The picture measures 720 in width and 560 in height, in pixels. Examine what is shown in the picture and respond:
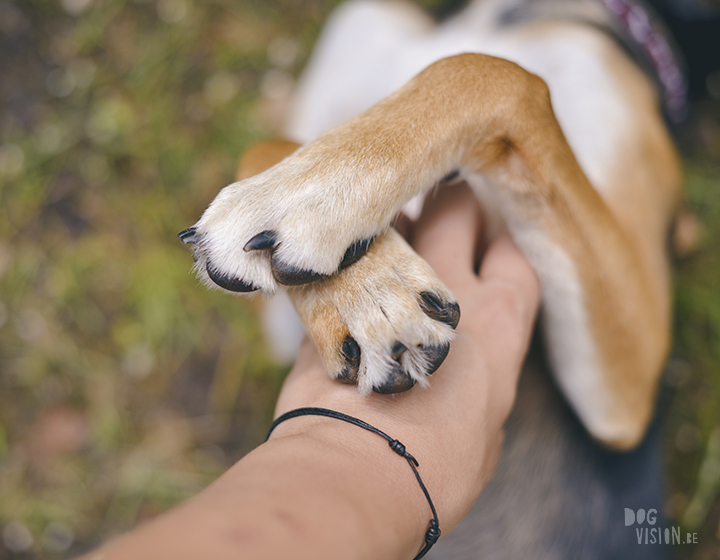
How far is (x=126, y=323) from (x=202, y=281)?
81.4 inches

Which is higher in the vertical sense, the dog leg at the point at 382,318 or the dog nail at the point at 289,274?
the dog nail at the point at 289,274

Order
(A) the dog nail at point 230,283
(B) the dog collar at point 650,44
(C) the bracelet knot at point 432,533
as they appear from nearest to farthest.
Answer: (C) the bracelet knot at point 432,533, (A) the dog nail at point 230,283, (B) the dog collar at point 650,44

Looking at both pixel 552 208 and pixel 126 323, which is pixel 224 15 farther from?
pixel 552 208

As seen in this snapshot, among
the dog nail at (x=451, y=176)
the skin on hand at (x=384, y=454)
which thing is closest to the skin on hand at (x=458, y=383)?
the skin on hand at (x=384, y=454)

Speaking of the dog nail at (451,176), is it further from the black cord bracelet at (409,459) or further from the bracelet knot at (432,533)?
the bracelet knot at (432,533)

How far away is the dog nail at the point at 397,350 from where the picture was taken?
1070mm

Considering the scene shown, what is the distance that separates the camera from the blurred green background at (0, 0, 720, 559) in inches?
110

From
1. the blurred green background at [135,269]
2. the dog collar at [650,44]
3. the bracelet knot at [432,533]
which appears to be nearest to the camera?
the bracelet knot at [432,533]

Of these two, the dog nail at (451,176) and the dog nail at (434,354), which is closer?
the dog nail at (434,354)

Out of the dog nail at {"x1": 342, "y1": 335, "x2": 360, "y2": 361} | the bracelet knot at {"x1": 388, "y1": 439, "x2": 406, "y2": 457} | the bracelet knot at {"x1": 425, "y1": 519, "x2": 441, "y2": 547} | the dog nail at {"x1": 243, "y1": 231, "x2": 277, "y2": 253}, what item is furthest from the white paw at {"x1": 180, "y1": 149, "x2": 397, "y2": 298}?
the bracelet knot at {"x1": 425, "y1": 519, "x2": 441, "y2": 547}

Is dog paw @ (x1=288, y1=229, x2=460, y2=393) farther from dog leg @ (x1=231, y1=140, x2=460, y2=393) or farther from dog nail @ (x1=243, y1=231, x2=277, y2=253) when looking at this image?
dog nail @ (x1=243, y1=231, x2=277, y2=253)

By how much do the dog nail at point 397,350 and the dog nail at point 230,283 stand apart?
365mm

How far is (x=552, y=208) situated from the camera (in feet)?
4.63

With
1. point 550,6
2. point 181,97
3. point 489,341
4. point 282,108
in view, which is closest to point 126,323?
point 181,97
